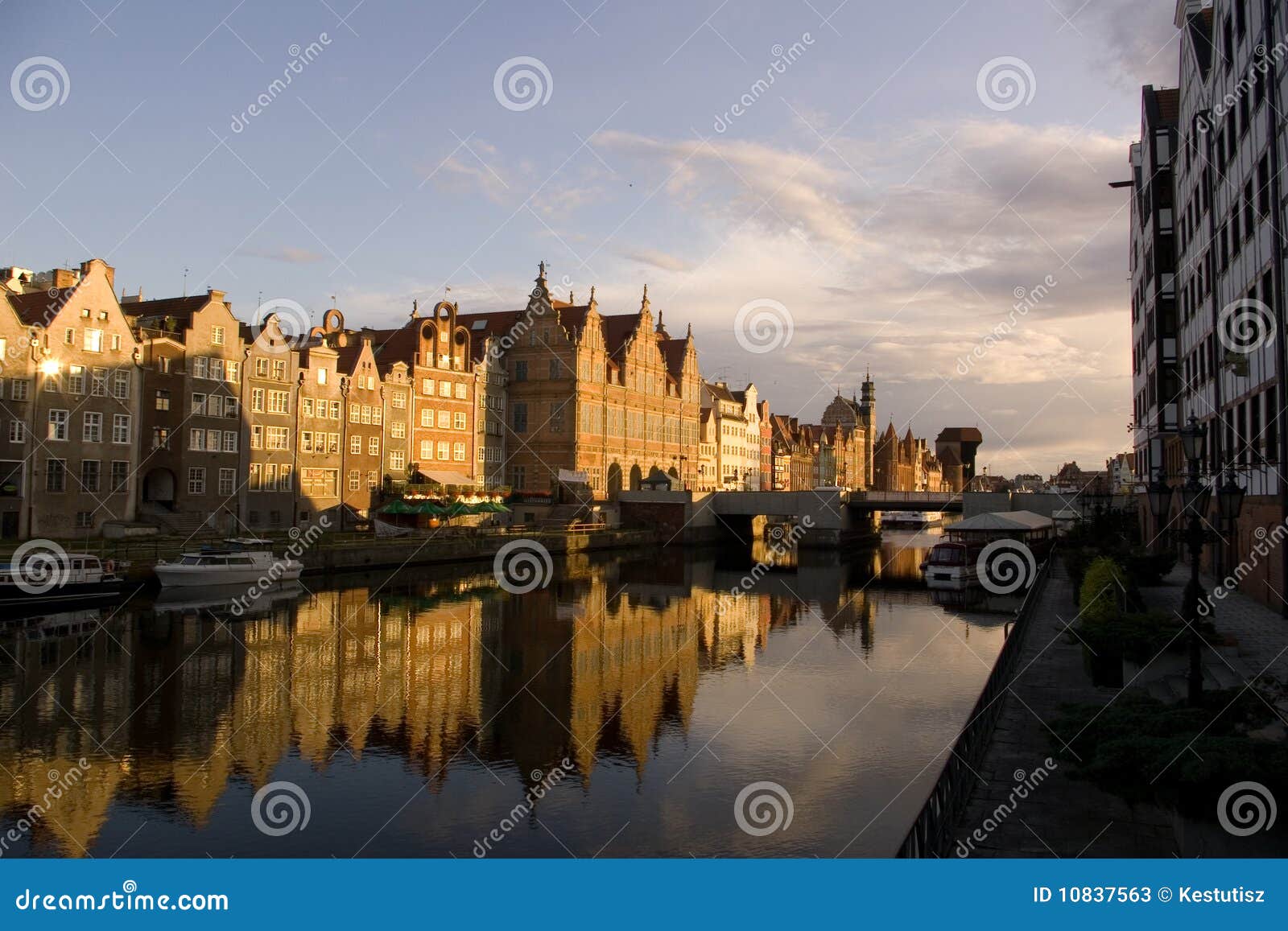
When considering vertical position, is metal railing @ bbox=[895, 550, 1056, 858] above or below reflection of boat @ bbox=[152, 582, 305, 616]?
above

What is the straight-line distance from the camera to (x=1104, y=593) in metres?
21.8

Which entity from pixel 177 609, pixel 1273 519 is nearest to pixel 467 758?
pixel 1273 519

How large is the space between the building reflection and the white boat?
108 inches

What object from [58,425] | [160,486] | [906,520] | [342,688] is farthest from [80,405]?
[906,520]

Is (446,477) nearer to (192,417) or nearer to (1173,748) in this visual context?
(192,417)

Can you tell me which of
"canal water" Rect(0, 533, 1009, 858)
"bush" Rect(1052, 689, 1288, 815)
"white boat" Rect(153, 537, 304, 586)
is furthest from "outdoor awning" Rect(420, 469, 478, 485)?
"bush" Rect(1052, 689, 1288, 815)

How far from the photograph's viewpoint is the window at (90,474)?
4944 cm

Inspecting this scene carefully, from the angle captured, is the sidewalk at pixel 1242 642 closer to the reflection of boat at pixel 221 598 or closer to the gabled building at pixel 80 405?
the reflection of boat at pixel 221 598

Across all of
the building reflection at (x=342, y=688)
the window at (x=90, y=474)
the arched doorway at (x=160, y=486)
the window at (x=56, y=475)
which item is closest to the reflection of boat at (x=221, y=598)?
the building reflection at (x=342, y=688)

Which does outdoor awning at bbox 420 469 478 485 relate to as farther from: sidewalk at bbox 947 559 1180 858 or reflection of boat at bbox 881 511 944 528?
reflection of boat at bbox 881 511 944 528

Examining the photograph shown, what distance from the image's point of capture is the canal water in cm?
1495

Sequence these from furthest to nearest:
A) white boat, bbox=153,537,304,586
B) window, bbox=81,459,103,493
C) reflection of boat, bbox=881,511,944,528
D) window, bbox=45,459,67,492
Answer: reflection of boat, bbox=881,511,944,528 < window, bbox=81,459,103,493 < window, bbox=45,459,67,492 < white boat, bbox=153,537,304,586

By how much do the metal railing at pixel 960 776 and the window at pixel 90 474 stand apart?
45.9 m

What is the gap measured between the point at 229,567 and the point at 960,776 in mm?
36212
